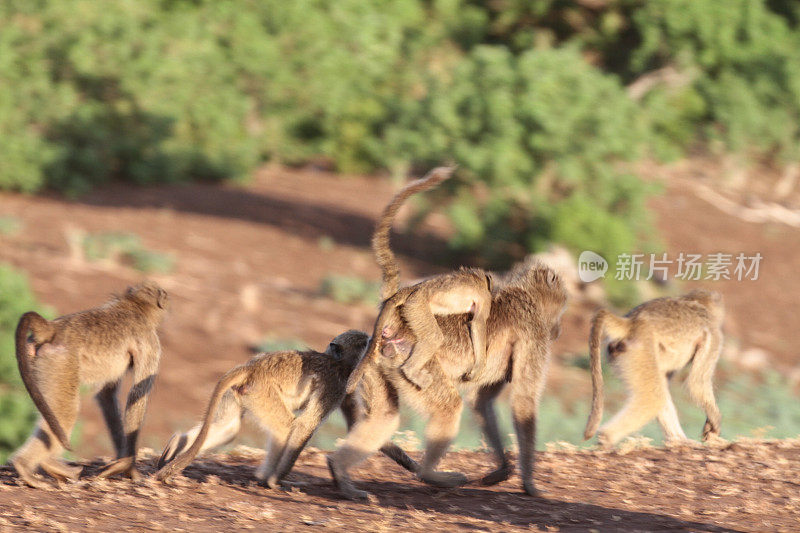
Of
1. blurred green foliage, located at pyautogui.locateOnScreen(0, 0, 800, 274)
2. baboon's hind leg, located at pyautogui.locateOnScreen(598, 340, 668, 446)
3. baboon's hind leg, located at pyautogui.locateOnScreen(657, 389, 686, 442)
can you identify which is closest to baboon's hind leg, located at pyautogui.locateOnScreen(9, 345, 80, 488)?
baboon's hind leg, located at pyautogui.locateOnScreen(598, 340, 668, 446)

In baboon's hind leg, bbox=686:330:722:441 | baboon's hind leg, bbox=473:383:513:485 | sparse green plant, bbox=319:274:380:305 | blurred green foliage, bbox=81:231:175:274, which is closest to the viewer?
baboon's hind leg, bbox=473:383:513:485

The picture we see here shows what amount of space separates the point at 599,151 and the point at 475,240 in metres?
2.72

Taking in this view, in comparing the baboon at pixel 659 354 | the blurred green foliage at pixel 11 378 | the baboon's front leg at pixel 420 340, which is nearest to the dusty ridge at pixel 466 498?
the baboon at pixel 659 354

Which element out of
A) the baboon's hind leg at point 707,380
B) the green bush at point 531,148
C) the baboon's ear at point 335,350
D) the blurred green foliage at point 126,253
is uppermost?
the green bush at point 531,148

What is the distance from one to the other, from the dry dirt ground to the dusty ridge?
0.02 meters

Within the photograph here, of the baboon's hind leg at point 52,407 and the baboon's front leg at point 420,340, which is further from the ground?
the baboon's front leg at point 420,340

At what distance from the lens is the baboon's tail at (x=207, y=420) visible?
5.46 meters

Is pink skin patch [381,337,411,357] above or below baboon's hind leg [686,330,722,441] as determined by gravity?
below

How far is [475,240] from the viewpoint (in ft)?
59.4

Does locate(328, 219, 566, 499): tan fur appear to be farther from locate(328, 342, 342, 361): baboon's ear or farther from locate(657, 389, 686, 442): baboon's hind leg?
locate(657, 389, 686, 442): baboon's hind leg

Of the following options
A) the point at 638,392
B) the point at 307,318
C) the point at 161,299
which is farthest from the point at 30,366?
the point at 307,318

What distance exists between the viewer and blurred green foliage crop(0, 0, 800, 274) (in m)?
18.2

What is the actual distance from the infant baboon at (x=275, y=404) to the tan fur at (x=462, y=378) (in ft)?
0.76

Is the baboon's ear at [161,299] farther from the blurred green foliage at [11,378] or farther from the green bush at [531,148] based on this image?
the green bush at [531,148]
